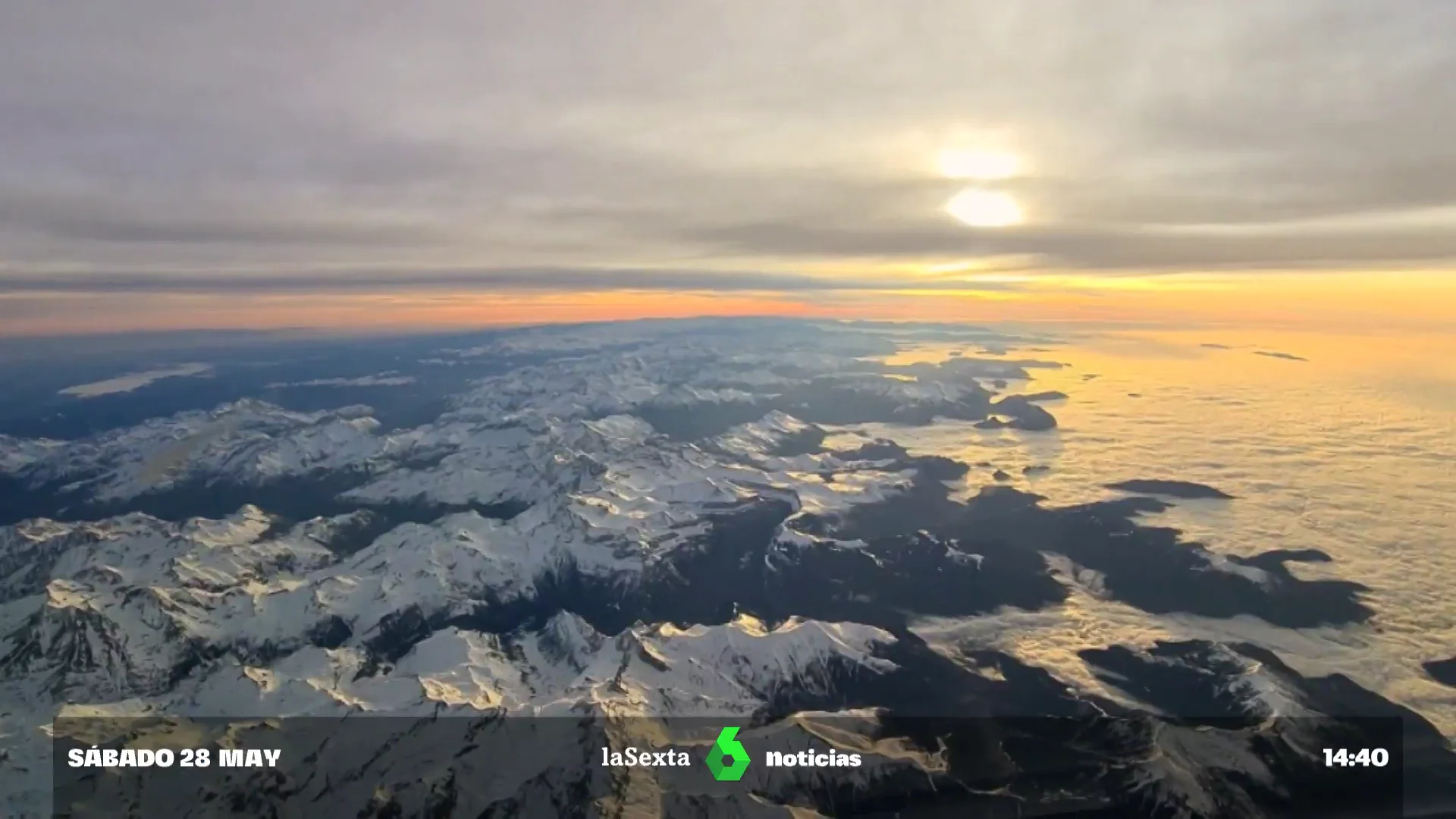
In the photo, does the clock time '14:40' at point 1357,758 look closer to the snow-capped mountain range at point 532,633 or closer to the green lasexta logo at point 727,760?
the snow-capped mountain range at point 532,633

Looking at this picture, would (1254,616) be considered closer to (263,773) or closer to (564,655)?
(564,655)

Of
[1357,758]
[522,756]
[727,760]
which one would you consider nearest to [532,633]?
[522,756]

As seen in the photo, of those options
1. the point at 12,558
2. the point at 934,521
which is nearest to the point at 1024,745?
the point at 934,521

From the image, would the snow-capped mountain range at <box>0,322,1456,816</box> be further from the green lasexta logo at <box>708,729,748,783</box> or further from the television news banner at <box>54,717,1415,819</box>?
the green lasexta logo at <box>708,729,748,783</box>

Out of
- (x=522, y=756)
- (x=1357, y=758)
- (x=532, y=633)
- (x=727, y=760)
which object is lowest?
(x=532, y=633)

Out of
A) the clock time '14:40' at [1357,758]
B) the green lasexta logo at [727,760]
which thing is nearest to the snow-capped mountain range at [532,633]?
the green lasexta logo at [727,760]

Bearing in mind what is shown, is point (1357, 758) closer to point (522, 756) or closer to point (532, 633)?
point (522, 756)
